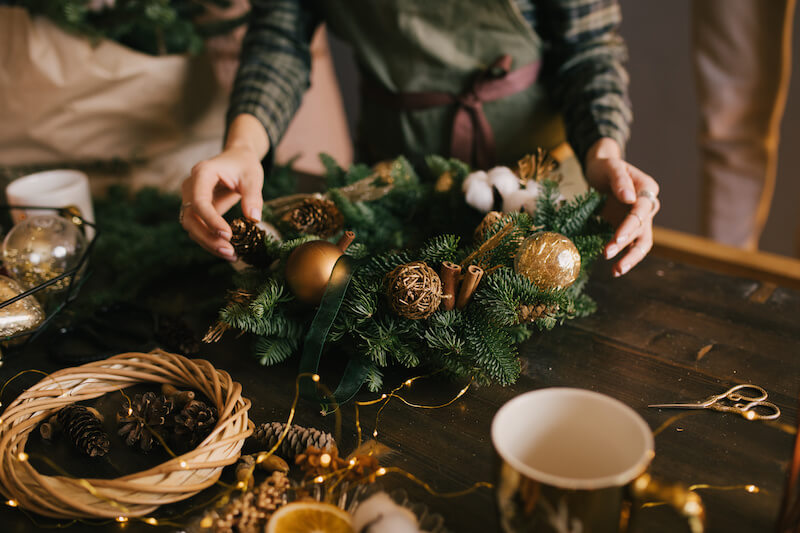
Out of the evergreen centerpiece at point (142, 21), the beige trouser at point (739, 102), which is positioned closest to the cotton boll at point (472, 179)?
the evergreen centerpiece at point (142, 21)

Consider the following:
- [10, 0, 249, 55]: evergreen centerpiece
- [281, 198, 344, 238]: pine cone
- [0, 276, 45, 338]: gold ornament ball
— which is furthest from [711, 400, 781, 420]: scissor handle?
[10, 0, 249, 55]: evergreen centerpiece

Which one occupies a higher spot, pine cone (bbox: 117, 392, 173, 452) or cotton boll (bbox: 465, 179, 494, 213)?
cotton boll (bbox: 465, 179, 494, 213)

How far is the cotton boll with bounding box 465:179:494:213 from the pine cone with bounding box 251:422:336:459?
1.17 ft

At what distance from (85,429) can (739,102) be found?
5.20 ft

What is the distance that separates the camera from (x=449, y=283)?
0.61 metres

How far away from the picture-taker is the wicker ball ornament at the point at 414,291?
58 cm

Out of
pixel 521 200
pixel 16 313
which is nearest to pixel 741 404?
pixel 521 200

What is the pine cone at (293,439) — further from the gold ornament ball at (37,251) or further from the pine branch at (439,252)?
the gold ornament ball at (37,251)

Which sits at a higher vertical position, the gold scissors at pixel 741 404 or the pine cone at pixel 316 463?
the pine cone at pixel 316 463

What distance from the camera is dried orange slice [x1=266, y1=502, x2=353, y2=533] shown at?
0.43 metres

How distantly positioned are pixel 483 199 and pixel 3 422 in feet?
1.87

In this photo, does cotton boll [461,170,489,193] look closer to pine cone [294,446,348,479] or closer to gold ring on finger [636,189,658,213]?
gold ring on finger [636,189,658,213]

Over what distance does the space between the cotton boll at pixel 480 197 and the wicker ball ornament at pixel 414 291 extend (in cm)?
19

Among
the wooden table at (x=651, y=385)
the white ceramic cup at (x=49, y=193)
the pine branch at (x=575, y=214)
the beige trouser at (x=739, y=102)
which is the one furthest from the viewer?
the beige trouser at (x=739, y=102)
